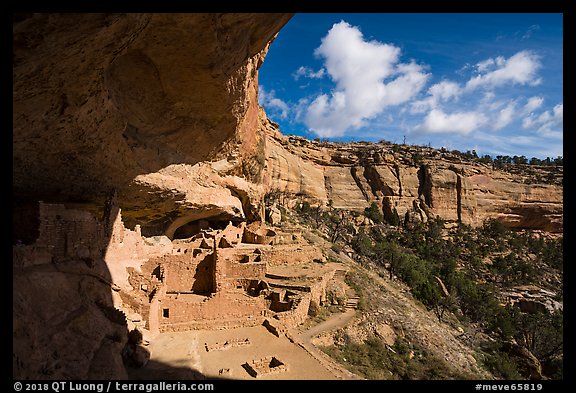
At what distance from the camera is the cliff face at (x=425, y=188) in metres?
53.3

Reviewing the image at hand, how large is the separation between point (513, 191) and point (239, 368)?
5865cm

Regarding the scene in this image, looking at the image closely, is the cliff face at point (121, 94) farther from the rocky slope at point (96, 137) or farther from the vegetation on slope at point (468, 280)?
the vegetation on slope at point (468, 280)

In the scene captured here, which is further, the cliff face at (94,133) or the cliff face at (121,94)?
the cliff face at (94,133)

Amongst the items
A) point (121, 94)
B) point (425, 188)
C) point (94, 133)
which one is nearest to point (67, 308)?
point (94, 133)

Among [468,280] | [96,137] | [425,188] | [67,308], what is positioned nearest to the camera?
[67,308]

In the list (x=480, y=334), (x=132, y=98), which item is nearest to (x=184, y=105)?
(x=132, y=98)

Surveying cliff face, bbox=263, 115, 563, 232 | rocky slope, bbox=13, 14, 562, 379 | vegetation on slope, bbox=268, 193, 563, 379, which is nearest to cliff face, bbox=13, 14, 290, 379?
rocky slope, bbox=13, 14, 562, 379

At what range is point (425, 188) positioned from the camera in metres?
56.3

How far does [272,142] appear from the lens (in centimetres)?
4584

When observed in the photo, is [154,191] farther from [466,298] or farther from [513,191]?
[513,191]

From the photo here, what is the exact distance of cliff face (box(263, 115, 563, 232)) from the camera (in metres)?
53.3

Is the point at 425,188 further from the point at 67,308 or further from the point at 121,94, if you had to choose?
the point at 67,308

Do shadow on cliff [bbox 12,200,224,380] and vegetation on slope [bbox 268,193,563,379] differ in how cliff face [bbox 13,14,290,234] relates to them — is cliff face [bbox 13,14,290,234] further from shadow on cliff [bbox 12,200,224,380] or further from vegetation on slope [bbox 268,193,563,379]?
vegetation on slope [bbox 268,193,563,379]

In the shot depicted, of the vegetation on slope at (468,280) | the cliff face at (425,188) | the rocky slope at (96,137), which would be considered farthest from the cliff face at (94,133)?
the cliff face at (425,188)
